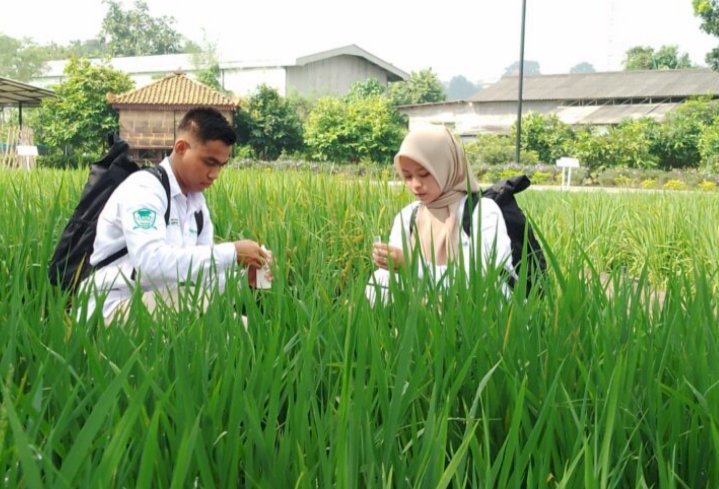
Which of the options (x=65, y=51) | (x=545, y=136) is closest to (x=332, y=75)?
(x=545, y=136)

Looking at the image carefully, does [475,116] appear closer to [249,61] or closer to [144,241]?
[249,61]

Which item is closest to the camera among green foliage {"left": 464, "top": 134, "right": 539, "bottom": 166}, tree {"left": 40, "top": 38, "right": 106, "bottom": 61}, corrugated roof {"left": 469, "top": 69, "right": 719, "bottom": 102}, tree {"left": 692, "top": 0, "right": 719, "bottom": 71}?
tree {"left": 692, "top": 0, "right": 719, "bottom": 71}

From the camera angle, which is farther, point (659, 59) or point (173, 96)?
point (659, 59)

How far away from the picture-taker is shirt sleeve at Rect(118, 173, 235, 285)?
2.40m

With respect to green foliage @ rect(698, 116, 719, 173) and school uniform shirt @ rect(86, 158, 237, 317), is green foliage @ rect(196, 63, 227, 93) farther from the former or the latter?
school uniform shirt @ rect(86, 158, 237, 317)

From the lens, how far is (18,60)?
63.1m

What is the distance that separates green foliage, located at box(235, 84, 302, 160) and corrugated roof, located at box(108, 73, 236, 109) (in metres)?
1.62

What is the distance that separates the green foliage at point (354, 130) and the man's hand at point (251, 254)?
27.1 metres

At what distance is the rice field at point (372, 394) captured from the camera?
31.5 inches

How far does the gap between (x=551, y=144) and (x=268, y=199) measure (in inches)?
1095

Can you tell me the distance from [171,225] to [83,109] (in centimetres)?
2741

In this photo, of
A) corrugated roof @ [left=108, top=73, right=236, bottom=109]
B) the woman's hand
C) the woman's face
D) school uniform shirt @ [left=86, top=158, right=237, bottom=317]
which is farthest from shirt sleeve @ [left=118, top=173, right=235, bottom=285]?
corrugated roof @ [left=108, top=73, right=236, bottom=109]

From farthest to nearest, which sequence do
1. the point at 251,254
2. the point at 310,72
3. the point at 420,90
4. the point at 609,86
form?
the point at 420,90, the point at 310,72, the point at 609,86, the point at 251,254

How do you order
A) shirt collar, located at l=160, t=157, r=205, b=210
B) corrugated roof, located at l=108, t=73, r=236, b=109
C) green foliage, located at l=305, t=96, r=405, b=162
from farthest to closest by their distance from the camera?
green foliage, located at l=305, t=96, r=405, b=162 < corrugated roof, located at l=108, t=73, r=236, b=109 < shirt collar, located at l=160, t=157, r=205, b=210
